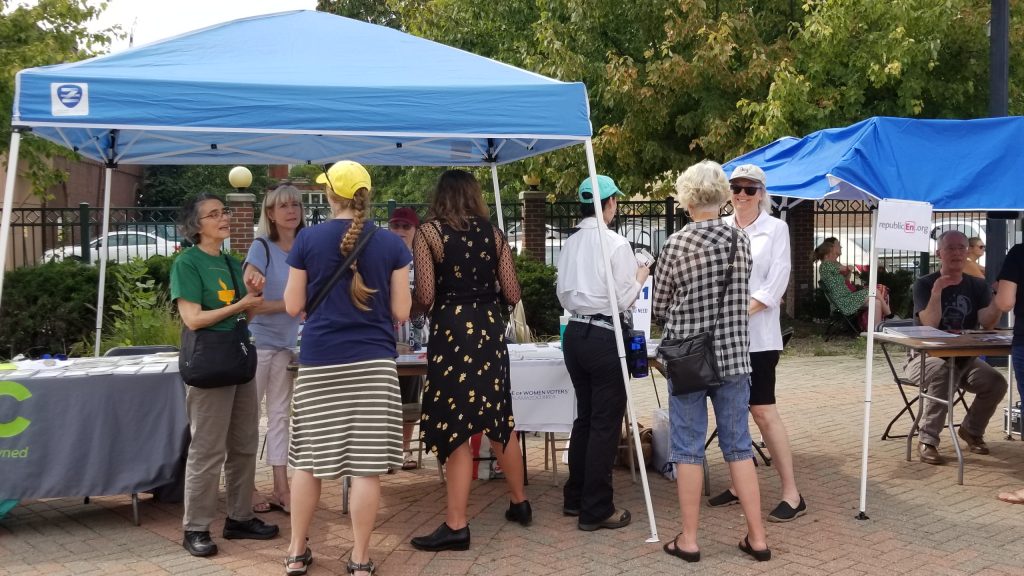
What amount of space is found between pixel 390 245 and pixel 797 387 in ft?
22.1

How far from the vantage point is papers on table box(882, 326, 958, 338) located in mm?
6562

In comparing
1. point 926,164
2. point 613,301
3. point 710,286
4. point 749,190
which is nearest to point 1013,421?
point 926,164

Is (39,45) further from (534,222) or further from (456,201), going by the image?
(456,201)

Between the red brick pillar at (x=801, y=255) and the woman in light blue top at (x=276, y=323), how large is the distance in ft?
36.7

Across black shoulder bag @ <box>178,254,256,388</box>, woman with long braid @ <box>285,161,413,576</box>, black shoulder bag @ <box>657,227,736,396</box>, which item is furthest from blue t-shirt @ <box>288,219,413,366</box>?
black shoulder bag @ <box>657,227,736,396</box>

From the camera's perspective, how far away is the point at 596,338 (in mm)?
5195

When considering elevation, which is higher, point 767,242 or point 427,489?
point 767,242

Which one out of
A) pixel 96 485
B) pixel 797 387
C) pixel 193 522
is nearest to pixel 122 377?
pixel 96 485

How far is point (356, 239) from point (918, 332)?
13.8ft

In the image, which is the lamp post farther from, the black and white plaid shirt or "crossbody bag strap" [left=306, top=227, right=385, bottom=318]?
the black and white plaid shirt

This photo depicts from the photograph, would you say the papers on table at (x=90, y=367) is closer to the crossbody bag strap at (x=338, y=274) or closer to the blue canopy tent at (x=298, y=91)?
the blue canopy tent at (x=298, y=91)

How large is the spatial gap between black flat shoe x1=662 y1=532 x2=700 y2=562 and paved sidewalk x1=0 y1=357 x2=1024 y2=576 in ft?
0.14

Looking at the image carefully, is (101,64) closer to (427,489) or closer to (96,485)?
(96,485)

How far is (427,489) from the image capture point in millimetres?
6180
